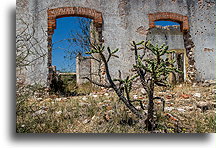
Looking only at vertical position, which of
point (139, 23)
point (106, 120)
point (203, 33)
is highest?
point (139, 23)

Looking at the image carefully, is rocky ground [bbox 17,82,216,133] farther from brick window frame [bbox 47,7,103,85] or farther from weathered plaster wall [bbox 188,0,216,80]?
weathered plaster wall [bbox 188,0,216,80]

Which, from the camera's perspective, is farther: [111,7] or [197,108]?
[111,7]

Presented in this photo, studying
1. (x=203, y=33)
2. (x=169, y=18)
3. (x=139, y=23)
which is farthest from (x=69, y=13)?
(x=203, y=33)

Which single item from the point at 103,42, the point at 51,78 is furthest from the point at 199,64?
the point at 51,78

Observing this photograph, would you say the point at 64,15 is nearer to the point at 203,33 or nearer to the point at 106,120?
the point at 106,120

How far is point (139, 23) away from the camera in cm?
529

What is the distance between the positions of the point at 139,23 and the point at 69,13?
5.89 ft

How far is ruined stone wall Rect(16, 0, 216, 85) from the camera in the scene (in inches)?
191

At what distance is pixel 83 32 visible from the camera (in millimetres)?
8914

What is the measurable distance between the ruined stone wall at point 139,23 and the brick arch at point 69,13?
0.29 ft

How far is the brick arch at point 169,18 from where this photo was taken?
5.36 m

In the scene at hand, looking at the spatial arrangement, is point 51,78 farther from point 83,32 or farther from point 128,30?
point 83,32

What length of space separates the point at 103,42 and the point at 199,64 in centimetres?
275

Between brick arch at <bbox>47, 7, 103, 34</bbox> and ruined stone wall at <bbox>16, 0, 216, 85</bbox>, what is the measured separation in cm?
9
